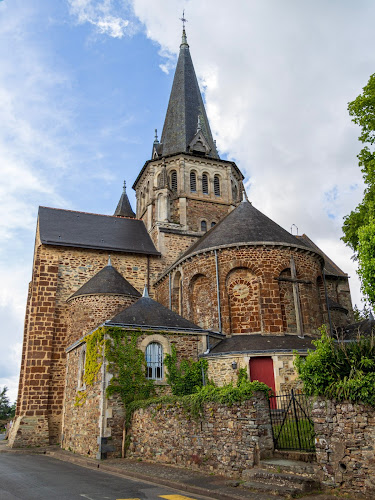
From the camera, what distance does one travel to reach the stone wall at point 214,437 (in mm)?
9078

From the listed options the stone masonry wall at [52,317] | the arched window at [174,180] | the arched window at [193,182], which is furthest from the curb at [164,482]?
the arched window at [193,182]

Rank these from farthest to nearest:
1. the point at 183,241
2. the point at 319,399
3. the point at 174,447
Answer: the point at 183,241, the point at 174,447, the point at 319,399

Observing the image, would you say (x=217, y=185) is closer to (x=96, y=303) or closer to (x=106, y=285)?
(x=106, y=285)

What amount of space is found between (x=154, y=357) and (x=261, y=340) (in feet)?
14.7

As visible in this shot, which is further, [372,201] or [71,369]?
[71,369]

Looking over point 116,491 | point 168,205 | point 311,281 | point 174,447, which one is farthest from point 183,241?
point 116,491

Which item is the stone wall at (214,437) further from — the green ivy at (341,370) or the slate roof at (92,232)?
the slate roof at (92,232)

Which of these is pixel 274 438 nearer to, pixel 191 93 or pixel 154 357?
pixel 154 357

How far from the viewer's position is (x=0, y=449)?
19.6 meters

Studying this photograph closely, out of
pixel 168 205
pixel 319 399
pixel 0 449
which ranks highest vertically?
pixel 168 205

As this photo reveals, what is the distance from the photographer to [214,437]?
9867mm

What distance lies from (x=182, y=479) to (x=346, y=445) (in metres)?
3.72

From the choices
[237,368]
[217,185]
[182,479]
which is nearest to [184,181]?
[217,185]

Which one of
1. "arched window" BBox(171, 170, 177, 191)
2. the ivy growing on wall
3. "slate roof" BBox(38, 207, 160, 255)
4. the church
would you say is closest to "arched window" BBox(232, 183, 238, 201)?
the church
